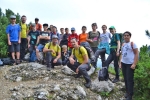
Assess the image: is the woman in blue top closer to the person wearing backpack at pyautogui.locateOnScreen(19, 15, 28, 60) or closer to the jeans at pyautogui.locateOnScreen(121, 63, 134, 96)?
the jeans at pyautogui.locateOnScreen(121, 63, 134, 96)

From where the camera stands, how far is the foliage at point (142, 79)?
8.57m

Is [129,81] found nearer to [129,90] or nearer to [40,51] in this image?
[129,90]

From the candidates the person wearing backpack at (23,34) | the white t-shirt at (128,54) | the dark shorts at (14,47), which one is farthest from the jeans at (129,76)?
the person wearing backpack at (23,34)

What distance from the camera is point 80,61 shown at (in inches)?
406

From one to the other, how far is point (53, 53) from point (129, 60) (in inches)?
139

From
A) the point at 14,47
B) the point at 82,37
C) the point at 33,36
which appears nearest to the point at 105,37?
the point at 82,37

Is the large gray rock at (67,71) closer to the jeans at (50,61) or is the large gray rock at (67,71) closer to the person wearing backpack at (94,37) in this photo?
the jeans at (50,61)

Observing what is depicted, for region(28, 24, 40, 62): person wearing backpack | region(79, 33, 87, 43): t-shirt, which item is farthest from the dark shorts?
region(79, 33, 87, 43): t-shirt

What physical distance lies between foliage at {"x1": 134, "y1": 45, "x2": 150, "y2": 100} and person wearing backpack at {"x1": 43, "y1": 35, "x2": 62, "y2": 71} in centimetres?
344

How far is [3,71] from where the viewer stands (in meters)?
11.7

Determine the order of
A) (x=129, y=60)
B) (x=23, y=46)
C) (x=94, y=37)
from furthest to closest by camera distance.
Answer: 1. (x=23, y=46)
2. (x=94, y=37)
3. (x=129, y=60)

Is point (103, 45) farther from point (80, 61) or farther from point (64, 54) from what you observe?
point (64, 54)

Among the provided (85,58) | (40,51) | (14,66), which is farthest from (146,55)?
(14,66)

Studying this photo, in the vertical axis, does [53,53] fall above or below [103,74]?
above
